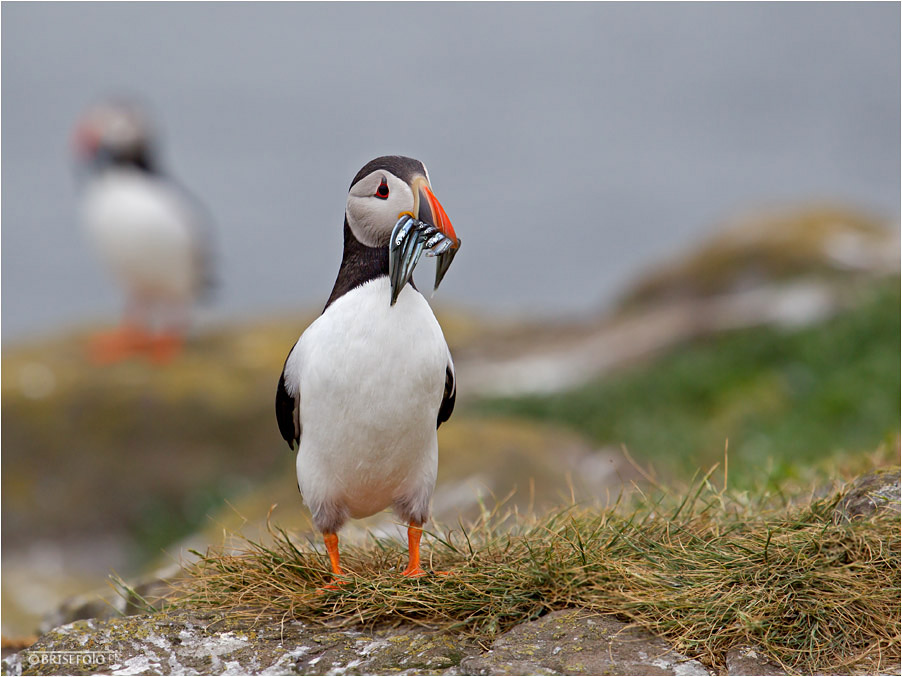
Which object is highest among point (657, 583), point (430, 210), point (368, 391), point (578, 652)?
point (430, 210)

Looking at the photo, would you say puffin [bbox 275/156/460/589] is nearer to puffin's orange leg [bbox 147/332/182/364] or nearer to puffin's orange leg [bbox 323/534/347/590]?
puffin's orange leg [bbox 323/534/347/590]

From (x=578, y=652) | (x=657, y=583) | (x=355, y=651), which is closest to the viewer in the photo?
(x=578, y=652)

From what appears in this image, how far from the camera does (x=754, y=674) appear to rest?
3.67m

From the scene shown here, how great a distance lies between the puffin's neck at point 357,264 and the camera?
4.24 metres

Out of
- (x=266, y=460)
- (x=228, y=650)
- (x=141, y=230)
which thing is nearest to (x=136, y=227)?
(x=141, y=230)

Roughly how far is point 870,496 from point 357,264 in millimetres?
2515

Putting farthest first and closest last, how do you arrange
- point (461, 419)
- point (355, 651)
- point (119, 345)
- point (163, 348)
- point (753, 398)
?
point (163, 348), point (119, 345), point (753, 398), point (461, 419), point (355, 651)

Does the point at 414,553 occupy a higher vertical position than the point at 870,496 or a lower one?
higher

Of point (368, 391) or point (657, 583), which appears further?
point (368, 391)

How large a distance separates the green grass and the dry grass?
12.9 feet

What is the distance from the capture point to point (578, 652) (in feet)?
12.2

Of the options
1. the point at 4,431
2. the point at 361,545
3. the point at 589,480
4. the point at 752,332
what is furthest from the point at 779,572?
the point at 4,431

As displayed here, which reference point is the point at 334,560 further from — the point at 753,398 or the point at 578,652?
the point at 753,398

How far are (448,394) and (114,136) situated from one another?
9.85m
